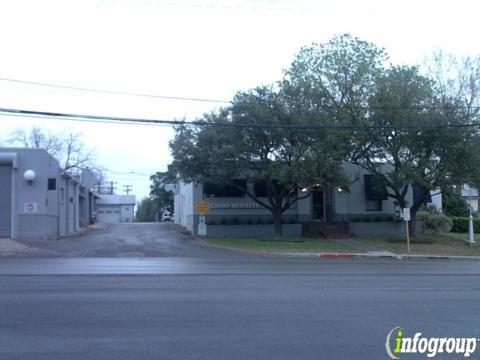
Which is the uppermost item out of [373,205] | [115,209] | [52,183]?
[52,183]

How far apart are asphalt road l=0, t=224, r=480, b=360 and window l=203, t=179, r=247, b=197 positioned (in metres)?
20.9

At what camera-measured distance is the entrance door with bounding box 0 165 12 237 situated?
31.5 metres

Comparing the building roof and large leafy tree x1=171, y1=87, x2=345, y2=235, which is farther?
the building roof

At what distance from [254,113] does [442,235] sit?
54.1 feet

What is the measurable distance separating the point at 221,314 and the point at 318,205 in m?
→ 31.3

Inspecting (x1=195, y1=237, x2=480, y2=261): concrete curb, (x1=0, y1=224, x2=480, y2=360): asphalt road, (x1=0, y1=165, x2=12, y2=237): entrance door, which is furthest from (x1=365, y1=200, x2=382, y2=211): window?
(x1=0, y1=224, x2=480, y2=360): asphalt road

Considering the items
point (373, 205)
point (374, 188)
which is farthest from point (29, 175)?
point (373, 205)

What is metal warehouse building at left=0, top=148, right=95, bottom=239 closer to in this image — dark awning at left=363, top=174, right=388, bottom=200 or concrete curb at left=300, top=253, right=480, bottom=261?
concrete curb at left=300, top=253, right=480, bottom=261

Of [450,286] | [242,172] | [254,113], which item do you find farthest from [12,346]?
[242,172]

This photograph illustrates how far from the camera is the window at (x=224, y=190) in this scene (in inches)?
1481

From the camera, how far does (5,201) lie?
104 feet

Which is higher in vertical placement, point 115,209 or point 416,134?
point 416,134

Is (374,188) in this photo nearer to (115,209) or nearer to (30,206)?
(30,206)

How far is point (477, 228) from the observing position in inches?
1720
